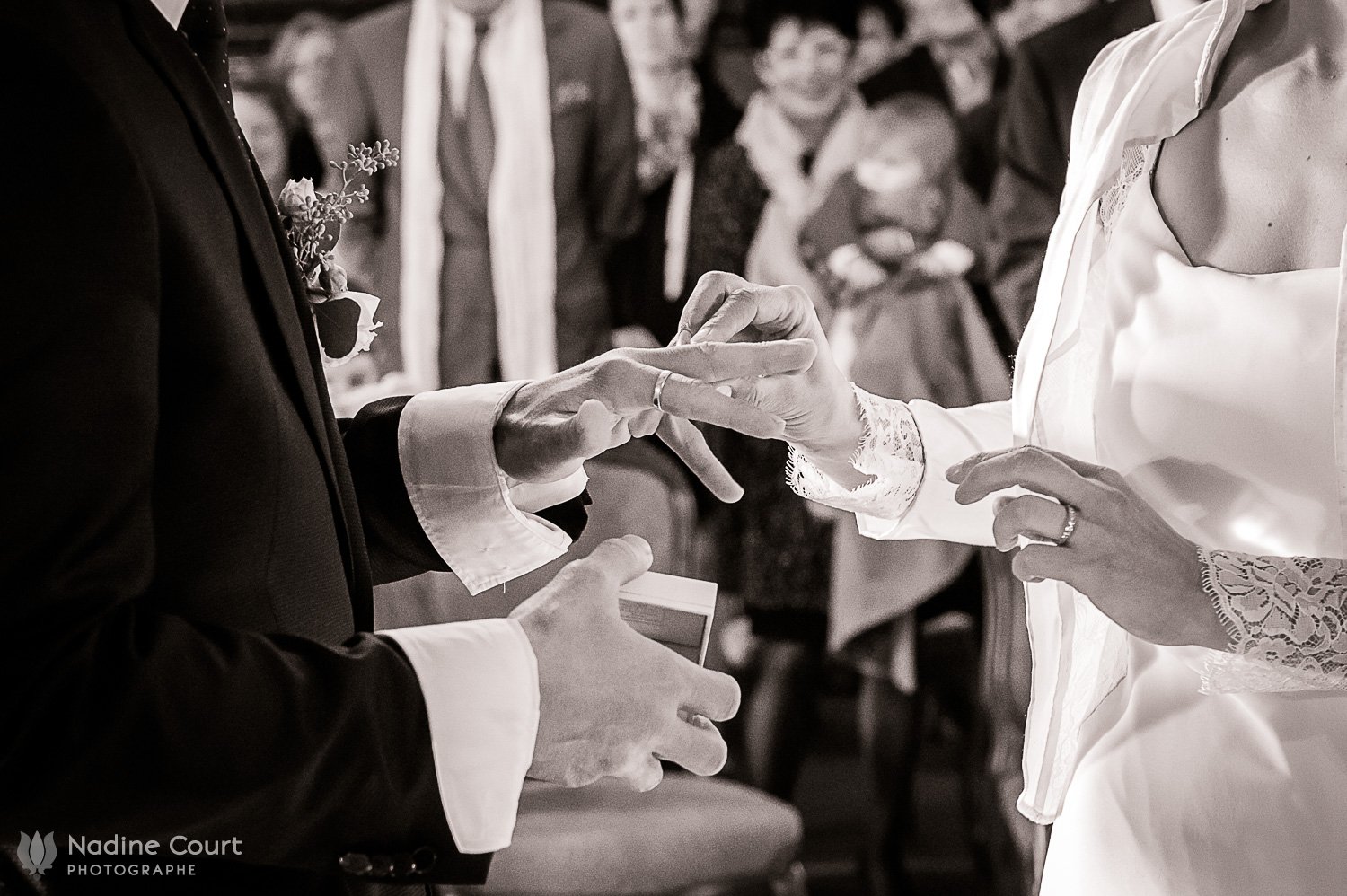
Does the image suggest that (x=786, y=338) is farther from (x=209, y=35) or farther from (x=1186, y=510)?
(x=209, y=35)

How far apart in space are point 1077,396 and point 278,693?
1.04 meters

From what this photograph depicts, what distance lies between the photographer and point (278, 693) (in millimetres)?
779

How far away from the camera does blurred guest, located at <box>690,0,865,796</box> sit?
133 inches

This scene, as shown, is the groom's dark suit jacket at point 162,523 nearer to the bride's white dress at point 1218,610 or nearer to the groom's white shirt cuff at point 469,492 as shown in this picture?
the groom's white shirt cuff at point 469,492

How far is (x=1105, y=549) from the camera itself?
3.77ft

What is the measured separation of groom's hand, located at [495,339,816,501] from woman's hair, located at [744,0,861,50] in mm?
2449

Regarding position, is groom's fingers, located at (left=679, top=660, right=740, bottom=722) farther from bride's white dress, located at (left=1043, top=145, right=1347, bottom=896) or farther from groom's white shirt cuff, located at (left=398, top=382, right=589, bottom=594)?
bride's white dress, located at (left=1043, top=145, right=1347, bottom=896)

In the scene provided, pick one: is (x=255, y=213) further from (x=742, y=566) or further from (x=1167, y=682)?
(x=742, y=566)

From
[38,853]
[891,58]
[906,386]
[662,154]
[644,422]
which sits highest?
[891,58]

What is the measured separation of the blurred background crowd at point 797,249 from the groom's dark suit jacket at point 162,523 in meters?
2.41

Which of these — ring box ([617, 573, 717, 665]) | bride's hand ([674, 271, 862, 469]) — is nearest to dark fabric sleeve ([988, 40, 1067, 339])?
bride's hand ([674, 271, 862, 469])

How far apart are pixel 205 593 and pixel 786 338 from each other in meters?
0.83

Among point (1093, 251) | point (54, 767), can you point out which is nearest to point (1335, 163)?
point (1093, 251)

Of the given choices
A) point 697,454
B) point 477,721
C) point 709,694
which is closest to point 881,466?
point 697,454
